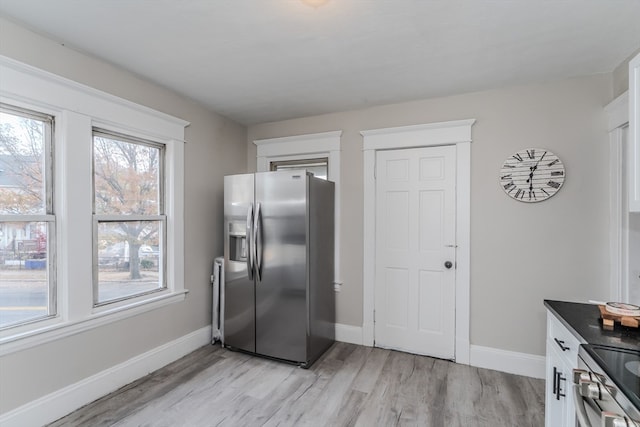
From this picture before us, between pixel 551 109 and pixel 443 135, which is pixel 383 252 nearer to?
pixel 443 135

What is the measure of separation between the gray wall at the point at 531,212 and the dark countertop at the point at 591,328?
0.96 m

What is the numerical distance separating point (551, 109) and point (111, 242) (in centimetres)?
377

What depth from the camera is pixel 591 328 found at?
145 centimetres

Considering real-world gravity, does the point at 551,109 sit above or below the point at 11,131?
above

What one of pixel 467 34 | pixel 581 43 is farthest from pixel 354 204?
pixel 581 43

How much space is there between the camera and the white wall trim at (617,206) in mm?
2268

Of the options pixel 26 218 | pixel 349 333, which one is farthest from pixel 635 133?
pixel 26 218

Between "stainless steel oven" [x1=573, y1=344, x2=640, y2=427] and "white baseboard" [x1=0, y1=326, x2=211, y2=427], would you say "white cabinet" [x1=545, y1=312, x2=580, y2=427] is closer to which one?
"stainless steel oven" [x1=573, y1=344, x2=640, y2=427]

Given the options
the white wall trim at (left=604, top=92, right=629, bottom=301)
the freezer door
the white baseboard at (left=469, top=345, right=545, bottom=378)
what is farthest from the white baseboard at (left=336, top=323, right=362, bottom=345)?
the white wall trim at (left=604, top=92, right=629, bottom=301)

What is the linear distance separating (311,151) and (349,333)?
6.77ft

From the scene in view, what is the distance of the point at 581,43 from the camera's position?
2.02m

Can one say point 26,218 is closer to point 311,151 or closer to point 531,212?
point 311,151

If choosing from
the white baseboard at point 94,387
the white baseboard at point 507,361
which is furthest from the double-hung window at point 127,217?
the white baseboard at point 507,361

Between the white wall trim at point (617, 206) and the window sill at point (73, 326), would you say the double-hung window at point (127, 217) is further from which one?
the white wall trim at point (617, 206)
